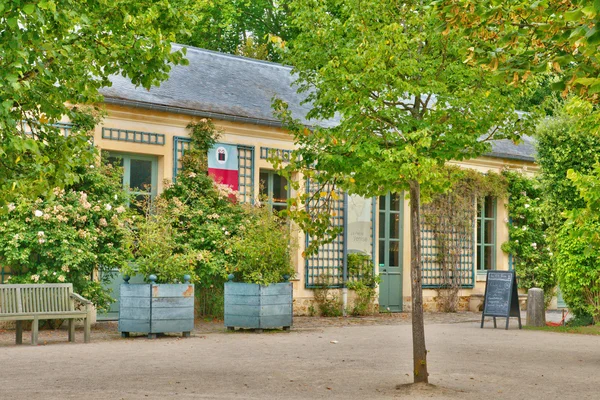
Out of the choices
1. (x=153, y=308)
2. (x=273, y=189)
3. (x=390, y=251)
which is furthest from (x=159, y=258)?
(x=390, y=251)

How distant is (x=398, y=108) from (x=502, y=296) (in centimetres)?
746

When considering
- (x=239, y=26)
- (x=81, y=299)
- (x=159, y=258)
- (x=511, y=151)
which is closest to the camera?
(x=81, y=299)

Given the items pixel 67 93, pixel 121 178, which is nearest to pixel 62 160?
pixel 67 93

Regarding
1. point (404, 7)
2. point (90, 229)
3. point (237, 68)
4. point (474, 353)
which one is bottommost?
point (474, 353)

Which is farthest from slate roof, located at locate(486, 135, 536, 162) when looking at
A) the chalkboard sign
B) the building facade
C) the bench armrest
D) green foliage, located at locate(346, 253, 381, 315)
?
the bench armrest

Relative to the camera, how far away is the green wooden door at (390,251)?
1888 cm

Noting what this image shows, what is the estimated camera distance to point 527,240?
69.5ft

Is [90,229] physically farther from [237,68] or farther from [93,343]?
[237,68]

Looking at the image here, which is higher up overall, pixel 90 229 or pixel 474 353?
pixel 90 229

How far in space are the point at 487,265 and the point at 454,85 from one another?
1327 centimetres

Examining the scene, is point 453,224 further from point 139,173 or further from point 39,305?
point 39,305

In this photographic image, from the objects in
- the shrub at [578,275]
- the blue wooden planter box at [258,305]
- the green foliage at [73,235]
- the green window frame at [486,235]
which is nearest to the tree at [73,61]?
the green foliage at [73,235]

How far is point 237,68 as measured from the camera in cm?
1891

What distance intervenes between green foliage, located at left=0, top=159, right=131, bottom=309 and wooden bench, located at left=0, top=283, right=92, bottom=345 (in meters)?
0.78
